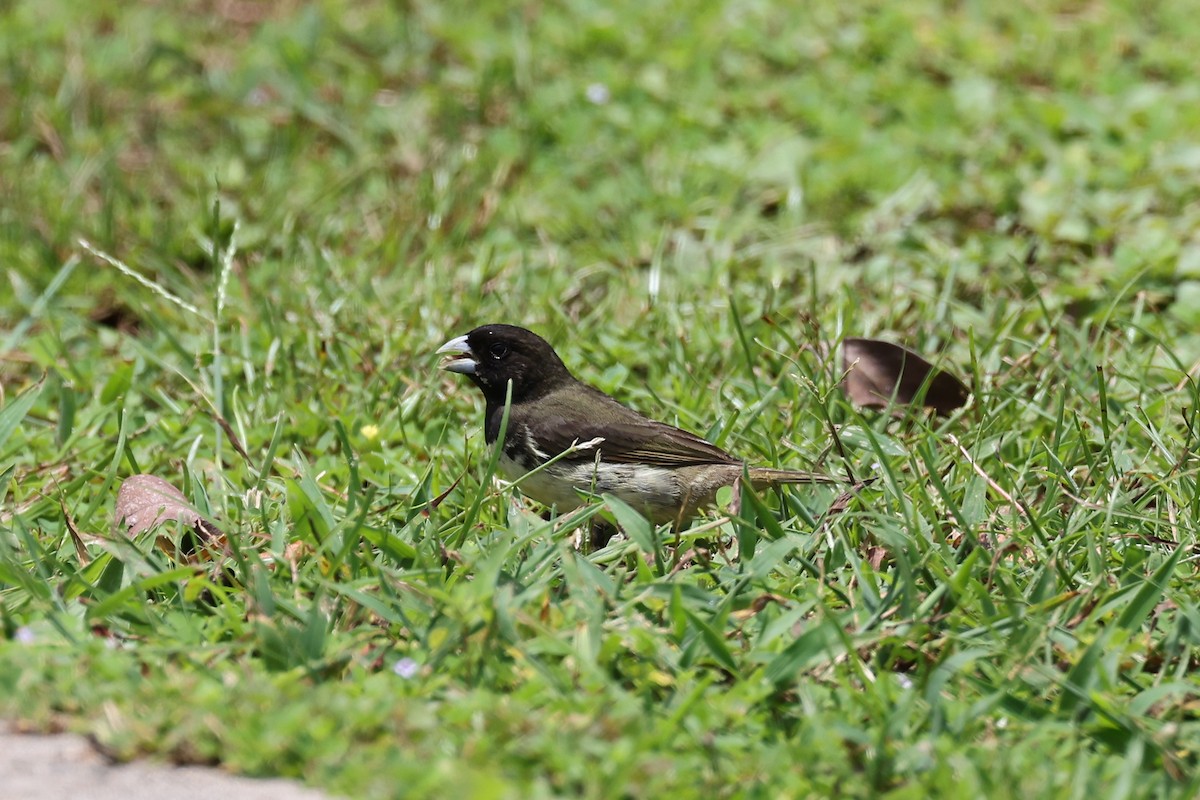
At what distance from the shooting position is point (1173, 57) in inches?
287

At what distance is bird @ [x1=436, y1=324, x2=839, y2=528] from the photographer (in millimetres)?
4109

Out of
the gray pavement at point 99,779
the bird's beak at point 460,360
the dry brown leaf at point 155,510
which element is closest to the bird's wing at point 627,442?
the bird's beak at point 460,360

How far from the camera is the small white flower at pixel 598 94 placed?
23.3 ft

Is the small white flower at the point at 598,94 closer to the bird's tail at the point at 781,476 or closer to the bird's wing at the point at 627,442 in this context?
the bird's wing at the point at 627,442

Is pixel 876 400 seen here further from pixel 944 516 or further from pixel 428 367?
pixel 428 367

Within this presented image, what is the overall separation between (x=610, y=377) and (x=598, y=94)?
8.59 ft

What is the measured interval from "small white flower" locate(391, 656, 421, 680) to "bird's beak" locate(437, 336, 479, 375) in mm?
1622

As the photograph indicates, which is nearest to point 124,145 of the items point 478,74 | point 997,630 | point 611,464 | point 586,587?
point 478,74

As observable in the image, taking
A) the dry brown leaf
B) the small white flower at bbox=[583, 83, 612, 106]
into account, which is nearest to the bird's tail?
the dry brown leaf

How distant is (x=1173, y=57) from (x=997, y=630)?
506 cm

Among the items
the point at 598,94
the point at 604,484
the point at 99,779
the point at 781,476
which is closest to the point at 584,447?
the point at 604,484

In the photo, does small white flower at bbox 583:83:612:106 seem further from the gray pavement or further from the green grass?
the gray pavement

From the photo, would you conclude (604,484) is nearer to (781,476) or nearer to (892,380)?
(781,476)

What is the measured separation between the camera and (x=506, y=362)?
4527 millimetres
